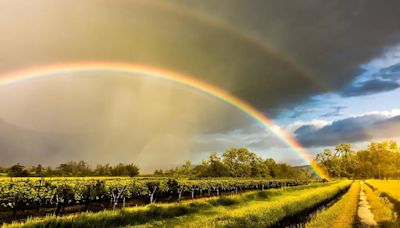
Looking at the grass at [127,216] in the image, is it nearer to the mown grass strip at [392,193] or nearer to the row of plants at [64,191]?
the row of plants at [64,191]

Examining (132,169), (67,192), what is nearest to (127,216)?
(67,192)

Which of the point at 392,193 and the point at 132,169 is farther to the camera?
the point at 132,169

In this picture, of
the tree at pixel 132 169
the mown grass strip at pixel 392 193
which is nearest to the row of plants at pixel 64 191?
the mown grass strip at pixel 392 193

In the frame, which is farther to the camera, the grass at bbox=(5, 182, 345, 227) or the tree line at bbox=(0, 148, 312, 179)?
the tree line at bbox=(0, 148, 312, 179)

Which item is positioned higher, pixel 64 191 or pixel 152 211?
pixel 64 191

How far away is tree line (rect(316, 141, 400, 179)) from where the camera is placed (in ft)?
441

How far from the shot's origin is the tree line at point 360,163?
134 meters

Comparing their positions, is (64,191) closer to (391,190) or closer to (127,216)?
(127,216)

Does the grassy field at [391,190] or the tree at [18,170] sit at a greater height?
the tree at [18,170]

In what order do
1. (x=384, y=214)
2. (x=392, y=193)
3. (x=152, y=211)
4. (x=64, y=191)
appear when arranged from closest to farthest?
1. (x=152, y=211)
2. (x=384, y=214)
3. (x=64, y=191)
4. (x=392, y=193)

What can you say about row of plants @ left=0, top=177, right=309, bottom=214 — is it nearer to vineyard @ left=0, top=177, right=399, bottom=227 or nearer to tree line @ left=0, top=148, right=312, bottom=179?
vineyard @ left=0, top=177, right=399, bottom=227

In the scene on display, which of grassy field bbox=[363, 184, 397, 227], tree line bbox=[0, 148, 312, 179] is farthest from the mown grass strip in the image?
tree line bbox=[0, 148, 312, 179]

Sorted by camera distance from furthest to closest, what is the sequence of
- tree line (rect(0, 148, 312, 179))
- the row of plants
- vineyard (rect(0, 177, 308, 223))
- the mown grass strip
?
tree line (rect(0, 148, 312, 179)) → the mown grass strip → vineyard (rect(0, 177, 308, 223)) → the row of plants

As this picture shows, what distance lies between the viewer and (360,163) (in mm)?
171500
